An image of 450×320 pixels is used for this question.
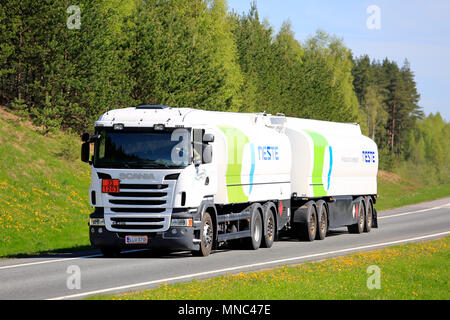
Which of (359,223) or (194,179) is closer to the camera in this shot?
(194,179)

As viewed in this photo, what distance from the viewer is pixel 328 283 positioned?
49.6ft

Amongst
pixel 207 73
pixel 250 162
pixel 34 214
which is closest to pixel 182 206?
pixel 250 162

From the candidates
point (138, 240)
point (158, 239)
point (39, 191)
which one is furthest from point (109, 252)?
point (39, 191)

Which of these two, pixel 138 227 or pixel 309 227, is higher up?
pixel 138 227

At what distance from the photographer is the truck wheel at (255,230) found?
75.7ft

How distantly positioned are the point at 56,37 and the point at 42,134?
471 centimetres

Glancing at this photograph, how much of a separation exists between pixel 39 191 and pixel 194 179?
45.3ft

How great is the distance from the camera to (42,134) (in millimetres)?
38594

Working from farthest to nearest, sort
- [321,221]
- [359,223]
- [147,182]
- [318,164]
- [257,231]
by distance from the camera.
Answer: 1. [359,223]
2. [321,221]
3. [318,164]
4. [257,231]
5. [147,182]

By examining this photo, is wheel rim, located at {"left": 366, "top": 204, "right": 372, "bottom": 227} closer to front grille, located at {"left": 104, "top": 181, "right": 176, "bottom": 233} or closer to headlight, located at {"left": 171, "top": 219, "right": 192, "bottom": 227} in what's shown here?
headlight, located at {"left": 171, "top": 219, "right": 192, "bottom": 227}

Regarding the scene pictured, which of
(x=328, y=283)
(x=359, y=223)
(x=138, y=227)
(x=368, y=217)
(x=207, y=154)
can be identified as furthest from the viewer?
(x=368, y=217)

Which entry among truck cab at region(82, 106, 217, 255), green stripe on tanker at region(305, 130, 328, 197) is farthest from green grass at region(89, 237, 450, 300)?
green stripe on tanker at region(305, 130, 328, 197)

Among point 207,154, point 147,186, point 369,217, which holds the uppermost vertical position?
point 207,154

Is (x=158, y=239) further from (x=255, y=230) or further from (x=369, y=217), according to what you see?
(x=369, y=217)
